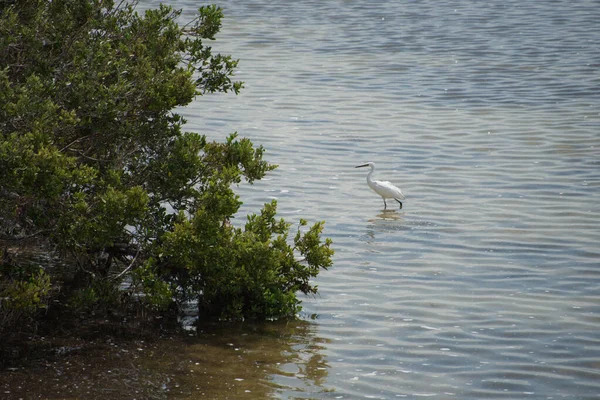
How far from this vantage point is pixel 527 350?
10008 millimetres

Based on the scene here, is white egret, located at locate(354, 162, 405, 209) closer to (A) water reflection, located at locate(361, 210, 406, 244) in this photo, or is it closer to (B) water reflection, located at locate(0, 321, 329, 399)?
(A) water reflection, located at locate(361, 210, 406, 244)

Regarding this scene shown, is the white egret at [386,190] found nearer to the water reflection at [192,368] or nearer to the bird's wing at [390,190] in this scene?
the bird's wing at [390,190]

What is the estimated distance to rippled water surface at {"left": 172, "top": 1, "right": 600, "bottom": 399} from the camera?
9.84 m

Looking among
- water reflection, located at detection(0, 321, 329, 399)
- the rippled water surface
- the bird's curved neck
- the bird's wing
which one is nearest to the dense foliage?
water reflection, located at detection(0, 321, 329, 399)

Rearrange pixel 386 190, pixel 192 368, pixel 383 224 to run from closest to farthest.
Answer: pixel 192 368 < pixel 383 224 < pixel 386 190

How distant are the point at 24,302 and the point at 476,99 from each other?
57.4 ft

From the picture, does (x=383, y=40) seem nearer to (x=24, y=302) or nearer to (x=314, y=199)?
(x=314, y=199)

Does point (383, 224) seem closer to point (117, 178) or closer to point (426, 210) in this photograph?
point (426, 210)

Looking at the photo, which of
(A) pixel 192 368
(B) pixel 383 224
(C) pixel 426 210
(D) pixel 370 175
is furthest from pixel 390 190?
(A) pixel 192 368

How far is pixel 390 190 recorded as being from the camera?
51.4ft

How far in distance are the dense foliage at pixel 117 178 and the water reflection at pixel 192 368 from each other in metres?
0.43

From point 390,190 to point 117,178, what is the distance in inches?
281

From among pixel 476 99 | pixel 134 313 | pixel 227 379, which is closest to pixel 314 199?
pixel 134 313

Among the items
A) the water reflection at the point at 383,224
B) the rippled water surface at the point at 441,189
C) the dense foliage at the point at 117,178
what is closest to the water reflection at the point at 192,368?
the rippled water surface at the point at 441,189
